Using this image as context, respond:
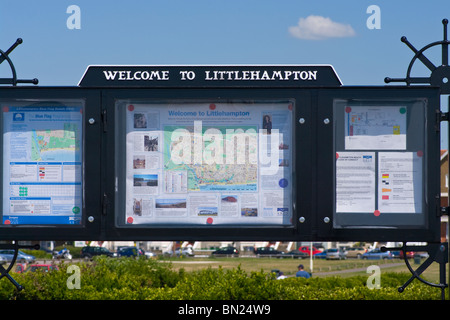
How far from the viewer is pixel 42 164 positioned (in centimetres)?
698

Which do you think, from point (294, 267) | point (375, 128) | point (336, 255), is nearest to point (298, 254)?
point (336, 255)

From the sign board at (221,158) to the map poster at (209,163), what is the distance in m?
0.01

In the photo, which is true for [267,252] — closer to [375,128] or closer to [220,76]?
[375,128]

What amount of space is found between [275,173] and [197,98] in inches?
46.5

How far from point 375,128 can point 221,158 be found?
1712 mm

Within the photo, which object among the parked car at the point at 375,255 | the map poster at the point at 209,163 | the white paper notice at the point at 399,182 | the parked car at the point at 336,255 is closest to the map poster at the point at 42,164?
the map poster at the point at 209,163

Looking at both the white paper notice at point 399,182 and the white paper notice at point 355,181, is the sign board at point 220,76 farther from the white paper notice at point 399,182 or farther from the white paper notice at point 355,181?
the white paper notice at point 399,182

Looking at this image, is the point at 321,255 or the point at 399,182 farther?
the point at 321,255

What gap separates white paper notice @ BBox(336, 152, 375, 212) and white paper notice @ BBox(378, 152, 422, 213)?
0.36 ft

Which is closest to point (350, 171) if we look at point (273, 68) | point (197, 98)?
point (273, 68)

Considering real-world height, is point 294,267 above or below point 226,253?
above

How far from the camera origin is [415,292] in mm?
11844

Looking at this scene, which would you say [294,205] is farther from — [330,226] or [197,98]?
[197,98]

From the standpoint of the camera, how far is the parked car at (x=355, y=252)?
2115 inches
